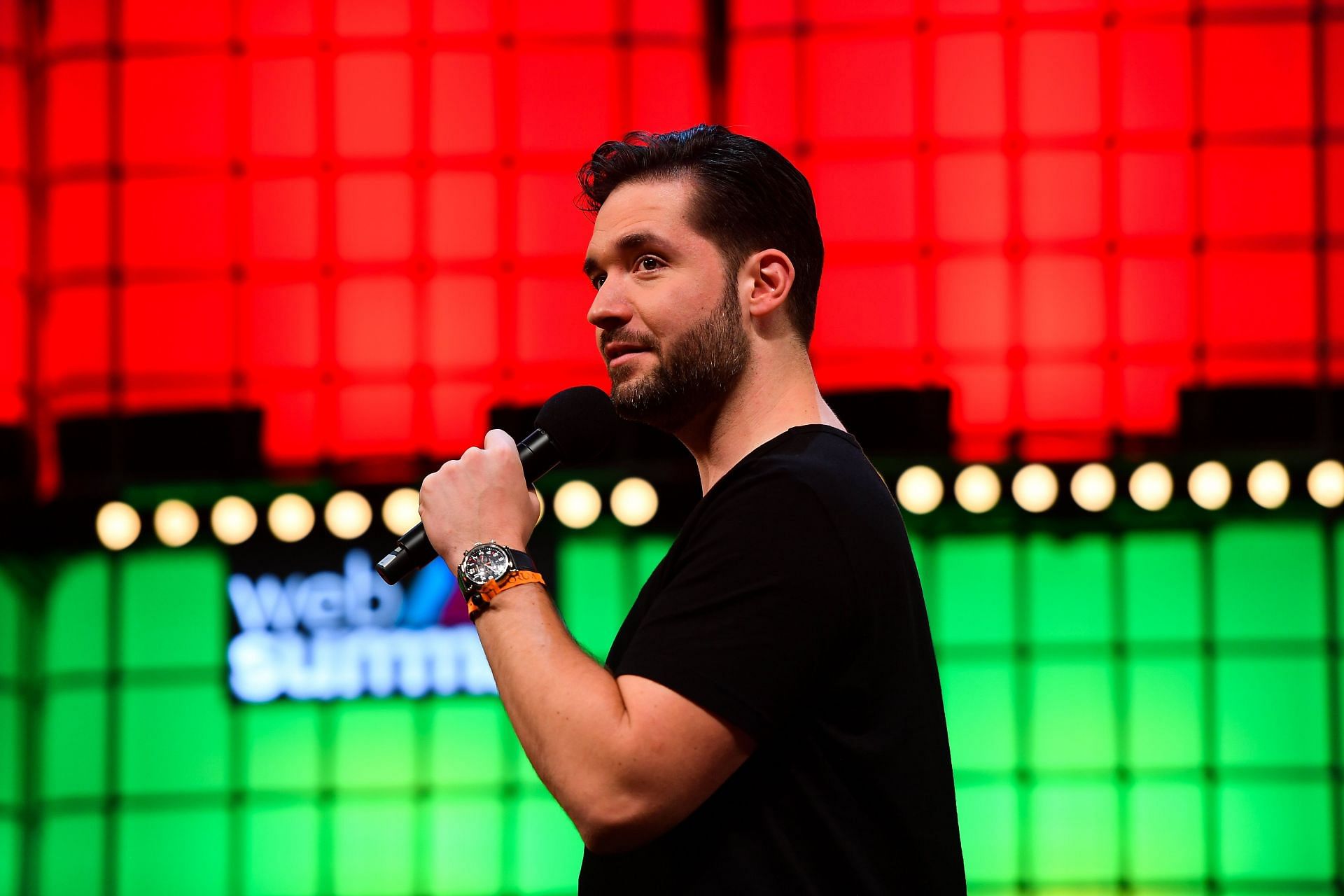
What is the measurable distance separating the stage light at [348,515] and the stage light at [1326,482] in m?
5.36

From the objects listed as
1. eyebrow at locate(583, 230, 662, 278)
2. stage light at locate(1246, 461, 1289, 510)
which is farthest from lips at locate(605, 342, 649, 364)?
stage light at locate(1246, 461, 1289, 510)

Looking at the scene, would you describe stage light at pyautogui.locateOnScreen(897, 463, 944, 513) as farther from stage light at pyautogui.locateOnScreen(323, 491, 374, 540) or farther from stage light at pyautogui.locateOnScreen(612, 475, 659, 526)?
stage light at pyautogui.locateOnScreen(323, 491, 374, 540)

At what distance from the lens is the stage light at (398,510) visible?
26.9 ft

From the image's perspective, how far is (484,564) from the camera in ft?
7.01

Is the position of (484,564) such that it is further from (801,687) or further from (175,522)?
(175,522)

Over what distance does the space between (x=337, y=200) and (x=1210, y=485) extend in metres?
5.48

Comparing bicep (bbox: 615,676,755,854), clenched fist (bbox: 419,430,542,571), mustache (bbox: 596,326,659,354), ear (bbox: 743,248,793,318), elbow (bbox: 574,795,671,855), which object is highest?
ear (bbox: 743,248,793,318)

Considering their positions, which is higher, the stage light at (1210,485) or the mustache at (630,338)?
the mustache at (630,338)

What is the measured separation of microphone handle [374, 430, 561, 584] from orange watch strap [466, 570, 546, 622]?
202 mm

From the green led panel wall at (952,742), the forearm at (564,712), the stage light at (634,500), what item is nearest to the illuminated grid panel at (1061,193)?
the green led panel wall at (952,742)

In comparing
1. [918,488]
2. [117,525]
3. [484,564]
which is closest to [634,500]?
[918,488]

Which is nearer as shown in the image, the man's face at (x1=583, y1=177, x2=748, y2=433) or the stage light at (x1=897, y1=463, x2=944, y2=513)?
the man's face at (x1=583, y1=177, x2=748, y2=433)

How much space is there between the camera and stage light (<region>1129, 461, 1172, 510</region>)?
8.01 m

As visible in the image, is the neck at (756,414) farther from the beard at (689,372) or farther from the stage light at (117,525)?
the stage light at (117,525)
